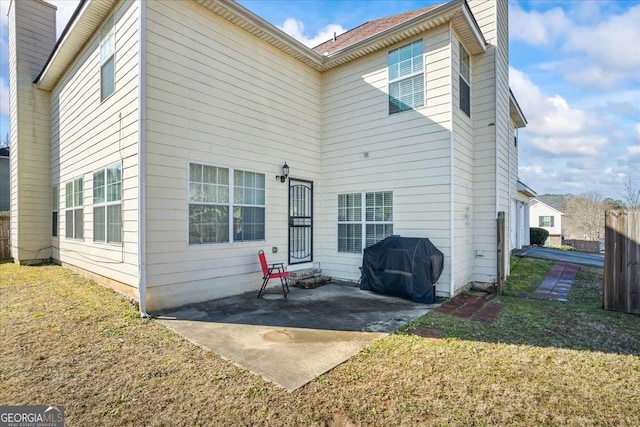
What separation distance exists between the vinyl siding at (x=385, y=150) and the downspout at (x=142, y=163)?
168 inches

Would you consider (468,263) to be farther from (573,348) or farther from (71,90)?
(71,90)

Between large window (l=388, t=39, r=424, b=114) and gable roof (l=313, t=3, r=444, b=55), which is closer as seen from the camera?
large window (l=388, t=39, r=424, b=114)

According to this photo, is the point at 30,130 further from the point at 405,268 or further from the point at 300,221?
the point at 405,268

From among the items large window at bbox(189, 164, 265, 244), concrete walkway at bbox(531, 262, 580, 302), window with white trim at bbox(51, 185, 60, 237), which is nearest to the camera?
large window at bbox(189, 164, 265, 244)

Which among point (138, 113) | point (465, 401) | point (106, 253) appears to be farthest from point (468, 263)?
point (106, 253)

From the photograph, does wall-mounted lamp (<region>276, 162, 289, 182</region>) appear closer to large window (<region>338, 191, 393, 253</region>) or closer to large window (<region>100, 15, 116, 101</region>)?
large window (<region>338, 191, 393, 253</region>)

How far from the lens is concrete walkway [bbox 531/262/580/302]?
654cm

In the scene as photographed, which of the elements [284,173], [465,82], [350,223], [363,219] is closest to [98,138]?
[284,173]

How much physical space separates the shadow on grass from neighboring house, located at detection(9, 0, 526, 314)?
1.37 metres

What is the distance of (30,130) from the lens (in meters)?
9.80

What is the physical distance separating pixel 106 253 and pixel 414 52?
24.6ft

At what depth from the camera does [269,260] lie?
273 inches

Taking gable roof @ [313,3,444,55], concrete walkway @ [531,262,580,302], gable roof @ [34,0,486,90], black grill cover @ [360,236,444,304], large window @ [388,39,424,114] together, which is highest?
gable roof @ [313,3,444,55]

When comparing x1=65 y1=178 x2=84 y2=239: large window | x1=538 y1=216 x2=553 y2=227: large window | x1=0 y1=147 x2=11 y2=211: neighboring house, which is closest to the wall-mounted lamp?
x1=65 y1=178 x2=84 y2=239: large window
